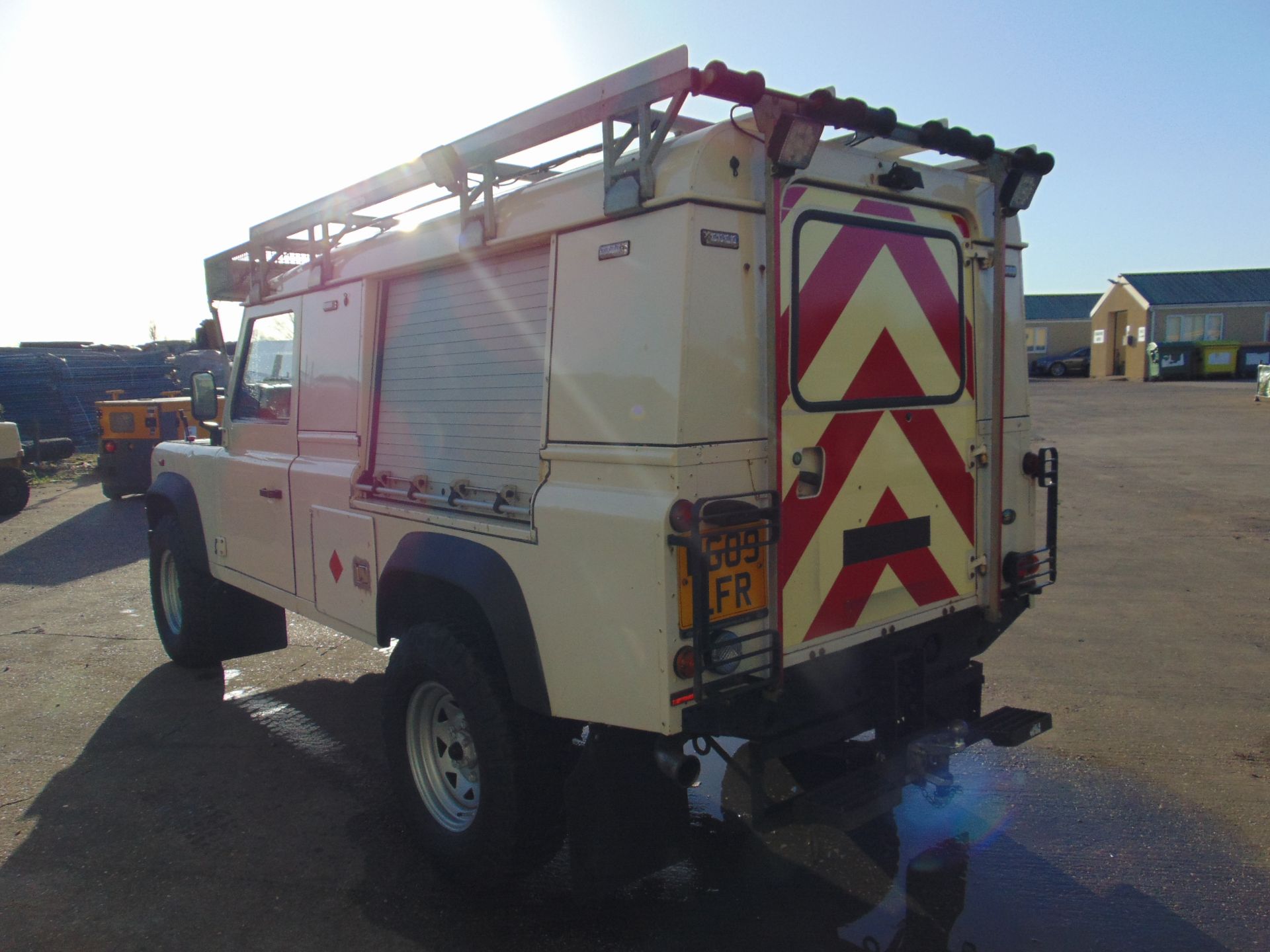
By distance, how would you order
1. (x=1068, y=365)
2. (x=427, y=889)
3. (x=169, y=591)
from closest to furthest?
(x=427, y=889) < (x=169, y=591) < (x=1068, y=365)

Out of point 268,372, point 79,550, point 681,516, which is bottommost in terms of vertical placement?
point 79,550

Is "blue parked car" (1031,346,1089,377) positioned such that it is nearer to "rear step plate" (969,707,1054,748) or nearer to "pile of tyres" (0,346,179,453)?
"pile of tyres" (0,346,179,453)

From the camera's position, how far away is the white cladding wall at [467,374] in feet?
10.7

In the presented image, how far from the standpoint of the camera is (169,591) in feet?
20.3

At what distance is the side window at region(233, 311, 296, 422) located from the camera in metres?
4.78

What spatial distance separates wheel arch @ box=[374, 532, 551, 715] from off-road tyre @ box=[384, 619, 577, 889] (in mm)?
96

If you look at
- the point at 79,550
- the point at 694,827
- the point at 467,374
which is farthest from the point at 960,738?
the point at 79,550

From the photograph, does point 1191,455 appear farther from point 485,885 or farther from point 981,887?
point 485,885

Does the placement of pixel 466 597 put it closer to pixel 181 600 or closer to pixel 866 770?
pixel 866 770


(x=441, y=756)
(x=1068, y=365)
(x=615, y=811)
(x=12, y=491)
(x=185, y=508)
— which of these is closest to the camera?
(x=615, y=811)

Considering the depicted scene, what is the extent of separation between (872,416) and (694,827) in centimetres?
193

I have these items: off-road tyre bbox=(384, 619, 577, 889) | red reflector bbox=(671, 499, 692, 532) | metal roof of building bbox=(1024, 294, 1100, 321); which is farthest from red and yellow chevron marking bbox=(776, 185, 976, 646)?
metal roof of building bbox=(1024, 294, 1100, 321)

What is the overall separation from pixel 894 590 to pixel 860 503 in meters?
0.39

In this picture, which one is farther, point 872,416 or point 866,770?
point 872,416
